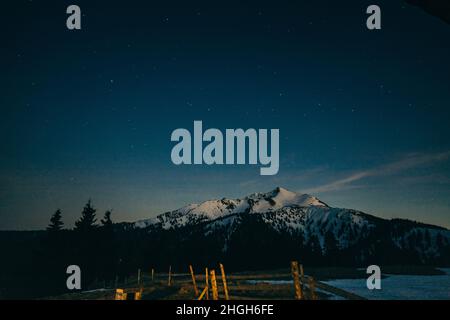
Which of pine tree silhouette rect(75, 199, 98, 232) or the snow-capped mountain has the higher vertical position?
pine tree silhouette rect(75, 199, 98, 232)

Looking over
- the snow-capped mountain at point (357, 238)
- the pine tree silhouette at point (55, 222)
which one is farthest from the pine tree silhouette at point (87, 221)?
the snow-capped mountain at point (357, 238)

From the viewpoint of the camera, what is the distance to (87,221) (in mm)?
53094

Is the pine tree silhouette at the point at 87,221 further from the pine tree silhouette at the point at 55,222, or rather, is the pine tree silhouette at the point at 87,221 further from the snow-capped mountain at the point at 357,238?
the snow-capped mountain at the point at 357,238

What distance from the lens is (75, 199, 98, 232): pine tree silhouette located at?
173 feet

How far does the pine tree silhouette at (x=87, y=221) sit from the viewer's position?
52.6 metres

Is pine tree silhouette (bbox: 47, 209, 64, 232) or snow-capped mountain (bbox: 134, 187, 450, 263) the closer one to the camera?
pine tree silhouette (bbox: 47, 209, 64, 232)

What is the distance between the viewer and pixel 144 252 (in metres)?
62.6

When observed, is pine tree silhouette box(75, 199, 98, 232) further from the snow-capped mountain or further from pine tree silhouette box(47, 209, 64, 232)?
the snow-capped mountain

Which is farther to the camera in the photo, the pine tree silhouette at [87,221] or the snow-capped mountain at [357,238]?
the snow-capped mountain at [357,238]

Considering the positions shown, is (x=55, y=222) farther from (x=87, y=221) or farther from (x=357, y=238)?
(x=357, y=238)

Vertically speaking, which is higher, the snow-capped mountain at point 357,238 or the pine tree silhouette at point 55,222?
the pine tree silhouette at point 55,222

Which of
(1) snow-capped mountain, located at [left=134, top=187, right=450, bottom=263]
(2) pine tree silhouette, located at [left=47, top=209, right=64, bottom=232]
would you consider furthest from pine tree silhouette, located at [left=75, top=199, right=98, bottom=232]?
(1) snow-capped mountain, located at [left=134, top=187, right=450, bottom=263]

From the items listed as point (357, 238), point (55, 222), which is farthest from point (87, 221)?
point (357, 238)
